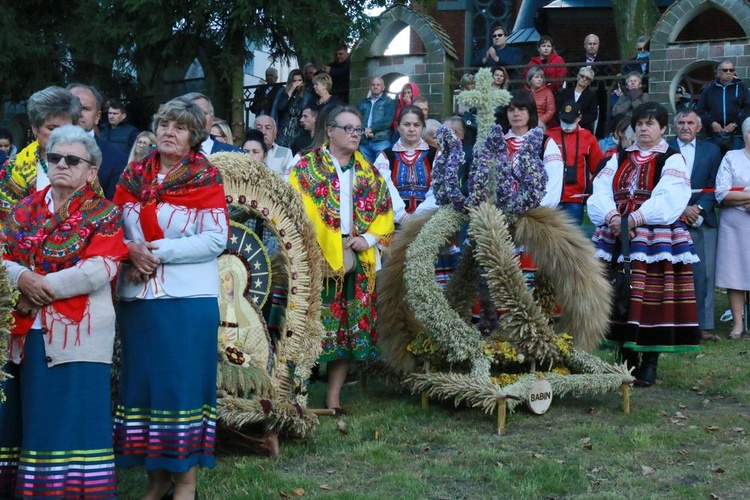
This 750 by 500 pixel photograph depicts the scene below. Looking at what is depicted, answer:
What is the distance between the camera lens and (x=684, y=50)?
→ 15312mm

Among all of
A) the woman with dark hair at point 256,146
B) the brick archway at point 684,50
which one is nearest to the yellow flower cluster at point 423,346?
the woman with dark hair at point 256,146

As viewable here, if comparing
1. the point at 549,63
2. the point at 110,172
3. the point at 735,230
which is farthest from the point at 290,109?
the point at 110,172

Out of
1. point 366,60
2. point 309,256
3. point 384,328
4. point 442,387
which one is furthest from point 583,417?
point 366,60

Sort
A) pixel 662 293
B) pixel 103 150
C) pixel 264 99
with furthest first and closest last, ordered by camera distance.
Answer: pixel 264 99 → pixel 662 293 → pixel 103 150

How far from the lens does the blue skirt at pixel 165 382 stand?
504 centimetres

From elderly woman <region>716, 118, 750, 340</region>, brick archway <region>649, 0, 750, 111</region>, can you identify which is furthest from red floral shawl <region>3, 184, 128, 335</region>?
brick archway <region>649, 0, 750, 111</region>

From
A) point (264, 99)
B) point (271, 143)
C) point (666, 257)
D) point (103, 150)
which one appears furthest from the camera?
point (264, 99)

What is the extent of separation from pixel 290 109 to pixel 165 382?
963cm

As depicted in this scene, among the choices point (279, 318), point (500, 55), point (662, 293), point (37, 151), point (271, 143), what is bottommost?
point (279, 318)

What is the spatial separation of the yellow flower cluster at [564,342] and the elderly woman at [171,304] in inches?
114

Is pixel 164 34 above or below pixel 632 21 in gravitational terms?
below

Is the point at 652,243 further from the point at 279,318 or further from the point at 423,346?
the point at 279,318

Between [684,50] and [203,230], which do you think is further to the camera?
[684,50]

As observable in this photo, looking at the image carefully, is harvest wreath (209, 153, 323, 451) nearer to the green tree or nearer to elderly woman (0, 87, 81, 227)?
elderly woman (0, 87, 81, 227)
